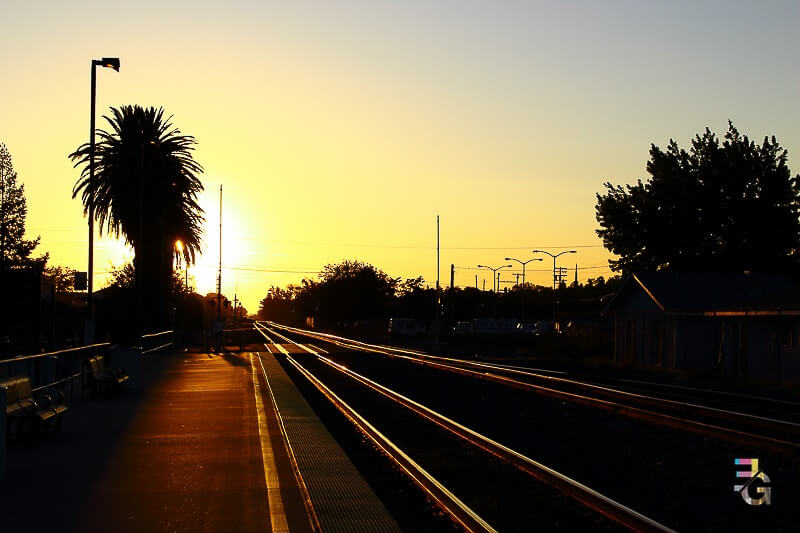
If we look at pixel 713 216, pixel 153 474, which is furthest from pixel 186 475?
pixel 713 216

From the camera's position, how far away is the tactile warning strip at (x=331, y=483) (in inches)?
385

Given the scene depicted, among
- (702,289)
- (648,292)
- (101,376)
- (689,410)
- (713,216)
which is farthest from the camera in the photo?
(713,216)

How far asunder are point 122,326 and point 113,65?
32796 mm

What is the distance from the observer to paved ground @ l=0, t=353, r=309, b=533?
9.62m

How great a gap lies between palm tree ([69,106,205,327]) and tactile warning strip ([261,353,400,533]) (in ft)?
105

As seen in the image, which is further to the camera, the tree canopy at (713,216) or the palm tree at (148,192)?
the tree canopy at (713,216)

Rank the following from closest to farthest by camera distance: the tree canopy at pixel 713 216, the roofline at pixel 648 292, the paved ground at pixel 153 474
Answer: the paved ground at pixel 153 474 → the roofline at pixel 648 292 → the tree canopy at pixel 713 216

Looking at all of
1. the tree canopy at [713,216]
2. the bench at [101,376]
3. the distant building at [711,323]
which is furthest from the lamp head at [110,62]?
the tree canopy at [713,216]

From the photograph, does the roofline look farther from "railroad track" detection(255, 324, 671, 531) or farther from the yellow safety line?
the yellow safety line

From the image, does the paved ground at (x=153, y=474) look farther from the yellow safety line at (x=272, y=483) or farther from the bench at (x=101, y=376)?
the bench at (x=101, y=376)

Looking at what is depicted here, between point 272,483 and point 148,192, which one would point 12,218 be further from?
point 272,483

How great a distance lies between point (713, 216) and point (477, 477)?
63.7 meters

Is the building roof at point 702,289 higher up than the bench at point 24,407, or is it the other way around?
the building roof at point 702,289

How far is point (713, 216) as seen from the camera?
72.2 m
